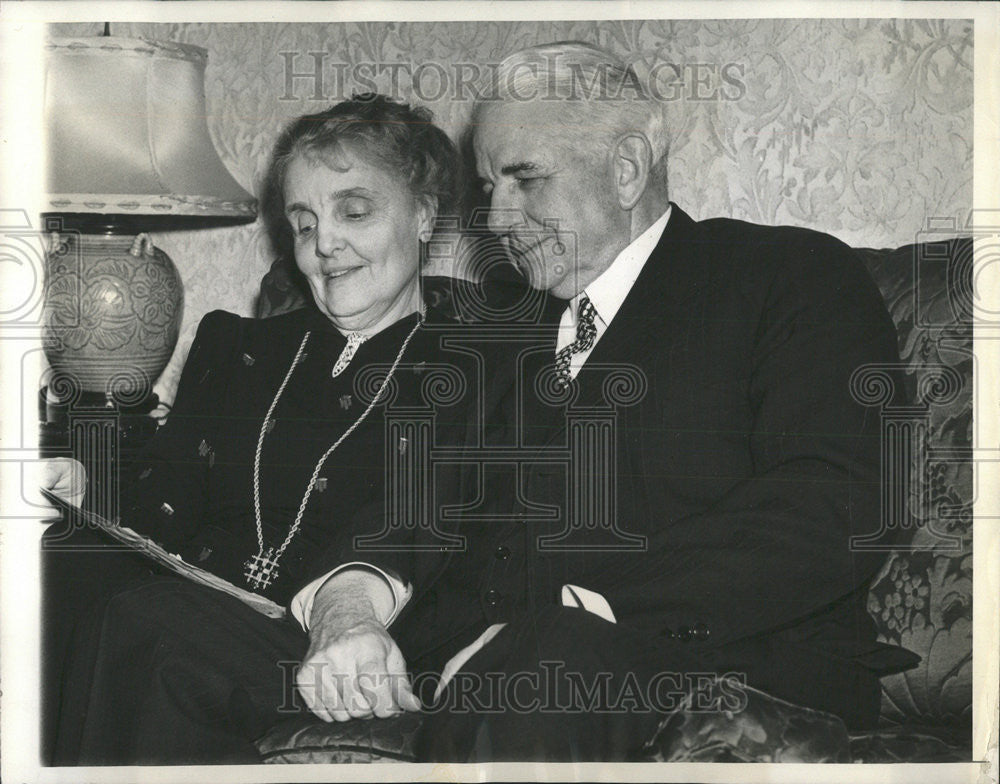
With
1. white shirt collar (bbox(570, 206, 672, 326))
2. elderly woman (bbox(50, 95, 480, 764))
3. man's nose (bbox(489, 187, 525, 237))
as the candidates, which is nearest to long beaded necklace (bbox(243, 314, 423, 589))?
elderly woman (bbox(50, 95, 480, 764))

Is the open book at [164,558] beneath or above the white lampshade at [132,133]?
beneath

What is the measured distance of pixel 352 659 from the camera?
207cm

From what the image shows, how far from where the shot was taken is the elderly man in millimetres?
2055

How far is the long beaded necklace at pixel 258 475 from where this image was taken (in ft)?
6.90

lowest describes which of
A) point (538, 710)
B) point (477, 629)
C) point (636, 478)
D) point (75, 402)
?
point (538, 710)

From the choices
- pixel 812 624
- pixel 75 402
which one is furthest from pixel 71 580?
pixel 812 624

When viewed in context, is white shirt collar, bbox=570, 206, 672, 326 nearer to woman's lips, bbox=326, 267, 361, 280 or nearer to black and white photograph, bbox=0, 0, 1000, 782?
black and white photograph, bbox=0, 0, 1000, 782

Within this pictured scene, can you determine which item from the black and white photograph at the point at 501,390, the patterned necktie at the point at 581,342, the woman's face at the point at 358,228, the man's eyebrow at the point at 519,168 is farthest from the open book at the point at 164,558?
the man's eyebrow at the point at 519,168

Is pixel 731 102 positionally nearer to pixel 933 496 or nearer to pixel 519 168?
pixel 519 168

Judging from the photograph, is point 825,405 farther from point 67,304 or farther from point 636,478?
point 67,304

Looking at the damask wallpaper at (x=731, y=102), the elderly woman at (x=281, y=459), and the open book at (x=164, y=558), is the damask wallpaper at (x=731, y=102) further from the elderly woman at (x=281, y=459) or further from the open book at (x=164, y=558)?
the open book at (x=164, y=558)

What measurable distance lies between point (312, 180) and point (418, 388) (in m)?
0.47

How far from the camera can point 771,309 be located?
206 centimetres

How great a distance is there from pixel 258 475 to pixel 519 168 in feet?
2.65
